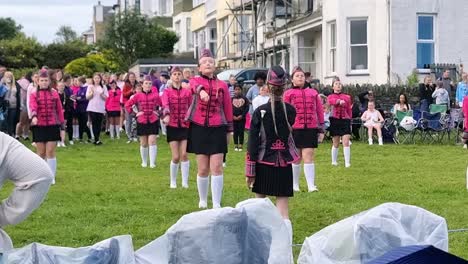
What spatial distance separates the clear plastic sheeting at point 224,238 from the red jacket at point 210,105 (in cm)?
512

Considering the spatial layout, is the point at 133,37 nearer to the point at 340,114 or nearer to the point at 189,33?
the point at 189,33

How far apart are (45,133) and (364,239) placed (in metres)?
8.79

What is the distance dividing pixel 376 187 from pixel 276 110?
16.3 ft

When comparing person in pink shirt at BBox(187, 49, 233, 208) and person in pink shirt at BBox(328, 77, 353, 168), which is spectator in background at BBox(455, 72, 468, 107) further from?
person in pink shirt at BBox(187, 49, 233, 208)

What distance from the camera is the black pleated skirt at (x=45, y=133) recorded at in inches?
556

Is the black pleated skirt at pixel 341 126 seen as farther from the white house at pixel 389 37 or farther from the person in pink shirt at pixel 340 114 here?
the white house at pixel 389 37

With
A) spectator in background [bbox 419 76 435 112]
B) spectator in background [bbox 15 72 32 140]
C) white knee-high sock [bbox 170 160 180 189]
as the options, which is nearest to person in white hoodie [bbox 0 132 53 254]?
white knee-high sock [bbox 170 160 180 189]

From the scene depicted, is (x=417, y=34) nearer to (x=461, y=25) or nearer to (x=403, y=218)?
(x=461, y=25)

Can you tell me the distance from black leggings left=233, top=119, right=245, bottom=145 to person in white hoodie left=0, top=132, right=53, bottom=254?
54.8 feet

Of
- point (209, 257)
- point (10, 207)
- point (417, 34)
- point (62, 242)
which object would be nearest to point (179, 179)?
point (62, 242)

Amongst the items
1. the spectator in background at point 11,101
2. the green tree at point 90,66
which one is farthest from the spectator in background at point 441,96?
the green tree at point 90,66

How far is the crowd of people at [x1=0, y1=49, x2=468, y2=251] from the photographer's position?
9766 mm

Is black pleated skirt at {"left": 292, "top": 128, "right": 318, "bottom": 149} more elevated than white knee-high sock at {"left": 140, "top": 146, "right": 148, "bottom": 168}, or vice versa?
black pleated skirt at {"left": 292, "top": 128, "right": 318, "bottom": 149}

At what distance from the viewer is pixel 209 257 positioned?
633 centimetres
